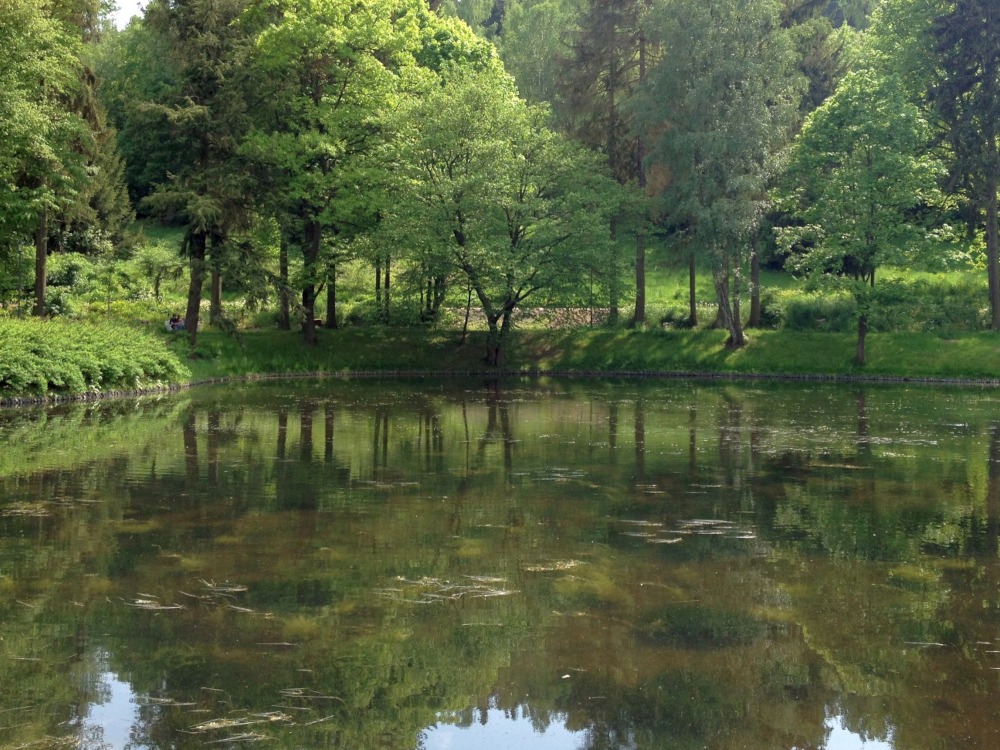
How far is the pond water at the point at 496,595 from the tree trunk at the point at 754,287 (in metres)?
25.0

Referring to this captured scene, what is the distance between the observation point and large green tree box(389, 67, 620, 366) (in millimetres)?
41531

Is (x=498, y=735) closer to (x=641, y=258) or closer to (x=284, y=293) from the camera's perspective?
(x=284, y=293)

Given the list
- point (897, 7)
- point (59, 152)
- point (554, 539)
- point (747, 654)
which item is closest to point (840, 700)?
point (747, 654)

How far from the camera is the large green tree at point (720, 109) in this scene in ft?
137

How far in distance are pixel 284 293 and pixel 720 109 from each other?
60.3ft

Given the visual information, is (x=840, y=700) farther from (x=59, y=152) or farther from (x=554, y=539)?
(x=59, y=152)

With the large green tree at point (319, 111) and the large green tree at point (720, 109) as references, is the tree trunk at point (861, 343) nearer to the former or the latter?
the large green tree at point (720, 109)

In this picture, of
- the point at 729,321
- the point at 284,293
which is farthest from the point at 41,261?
the point at 729,321

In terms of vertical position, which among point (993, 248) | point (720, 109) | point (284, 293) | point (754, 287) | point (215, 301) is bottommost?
point (215, 301)

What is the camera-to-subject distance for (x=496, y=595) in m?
10.1

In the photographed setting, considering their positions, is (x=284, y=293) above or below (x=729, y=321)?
above

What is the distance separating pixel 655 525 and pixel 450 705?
620cm

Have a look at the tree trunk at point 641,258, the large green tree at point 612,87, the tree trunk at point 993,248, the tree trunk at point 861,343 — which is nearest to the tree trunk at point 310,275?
the large green tree at point 612,87

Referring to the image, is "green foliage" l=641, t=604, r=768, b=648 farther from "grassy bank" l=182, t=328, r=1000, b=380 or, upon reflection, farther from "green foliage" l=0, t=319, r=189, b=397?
"grassy bank" l=182, t=328, r=1000, b=380
